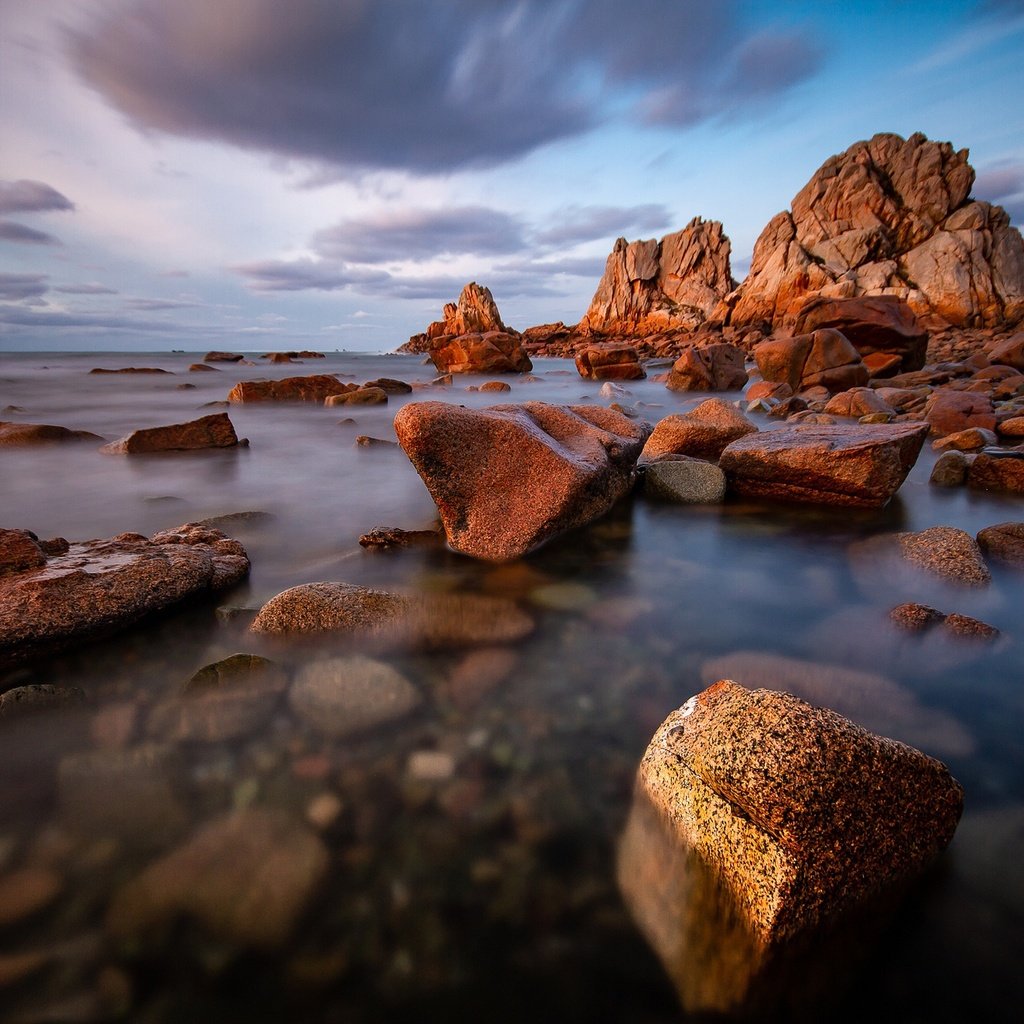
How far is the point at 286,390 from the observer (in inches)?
518

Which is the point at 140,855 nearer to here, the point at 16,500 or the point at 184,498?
the point at 184,498

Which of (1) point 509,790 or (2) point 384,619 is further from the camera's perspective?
(2) point 384,619

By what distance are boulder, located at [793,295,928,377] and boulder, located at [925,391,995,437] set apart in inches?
323

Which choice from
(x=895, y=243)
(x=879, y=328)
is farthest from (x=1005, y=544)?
(x=895, y=243)

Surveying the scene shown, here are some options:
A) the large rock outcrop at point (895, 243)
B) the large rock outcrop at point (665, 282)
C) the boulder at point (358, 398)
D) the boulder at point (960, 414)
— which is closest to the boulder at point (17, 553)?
the boulder at point (960, 414)

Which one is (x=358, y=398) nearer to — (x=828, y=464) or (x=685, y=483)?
(x=685, y=483)

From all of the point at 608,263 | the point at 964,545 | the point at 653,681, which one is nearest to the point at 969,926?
the point at 653,681

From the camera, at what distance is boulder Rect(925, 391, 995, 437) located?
7.55m

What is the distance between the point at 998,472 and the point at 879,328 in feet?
41.5

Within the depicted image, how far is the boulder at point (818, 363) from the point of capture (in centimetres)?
1303

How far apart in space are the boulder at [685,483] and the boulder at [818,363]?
1014cm

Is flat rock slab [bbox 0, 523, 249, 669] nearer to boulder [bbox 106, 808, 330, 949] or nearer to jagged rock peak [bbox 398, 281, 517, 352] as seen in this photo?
boulder [bbox 106, 808, 330, 949]

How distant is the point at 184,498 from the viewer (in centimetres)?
488

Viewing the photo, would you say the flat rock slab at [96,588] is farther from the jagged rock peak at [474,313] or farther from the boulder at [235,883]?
the jagged rock peak at [474,313]
